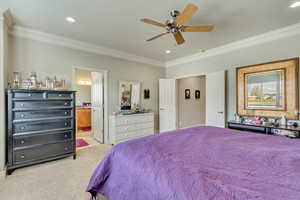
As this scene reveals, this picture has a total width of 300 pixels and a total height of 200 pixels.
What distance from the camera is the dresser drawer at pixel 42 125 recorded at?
2.45 metres

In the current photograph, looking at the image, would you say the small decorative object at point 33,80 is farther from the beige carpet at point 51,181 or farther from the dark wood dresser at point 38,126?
the beige carpet at point 51,181

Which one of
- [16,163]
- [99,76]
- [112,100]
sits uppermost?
[99,76]

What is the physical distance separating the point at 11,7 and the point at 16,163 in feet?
8.47

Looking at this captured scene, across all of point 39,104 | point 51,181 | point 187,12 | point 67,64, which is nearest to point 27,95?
point 39,104

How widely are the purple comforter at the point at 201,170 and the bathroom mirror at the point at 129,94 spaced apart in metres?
2.80

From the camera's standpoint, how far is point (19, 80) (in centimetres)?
272

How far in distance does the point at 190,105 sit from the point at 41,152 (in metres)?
5.02

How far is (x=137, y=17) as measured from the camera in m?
2.48

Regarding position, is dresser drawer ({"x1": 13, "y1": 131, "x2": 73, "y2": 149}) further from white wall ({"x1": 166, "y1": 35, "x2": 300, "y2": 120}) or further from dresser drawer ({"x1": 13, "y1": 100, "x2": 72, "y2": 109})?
white wall ({"x1": 166, "y1": 35, "x2": 300, "y2": 120})

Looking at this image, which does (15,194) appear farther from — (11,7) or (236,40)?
(236,40)

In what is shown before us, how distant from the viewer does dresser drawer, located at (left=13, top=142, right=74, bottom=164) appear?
244 cm

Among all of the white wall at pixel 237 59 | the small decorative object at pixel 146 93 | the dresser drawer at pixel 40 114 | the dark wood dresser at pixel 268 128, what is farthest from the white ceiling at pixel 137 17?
the dark wood dresser at pixel 268 128

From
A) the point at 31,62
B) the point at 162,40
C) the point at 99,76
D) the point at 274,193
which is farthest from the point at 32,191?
the point at 162,40

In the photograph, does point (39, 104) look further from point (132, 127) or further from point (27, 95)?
point (132, 127)
